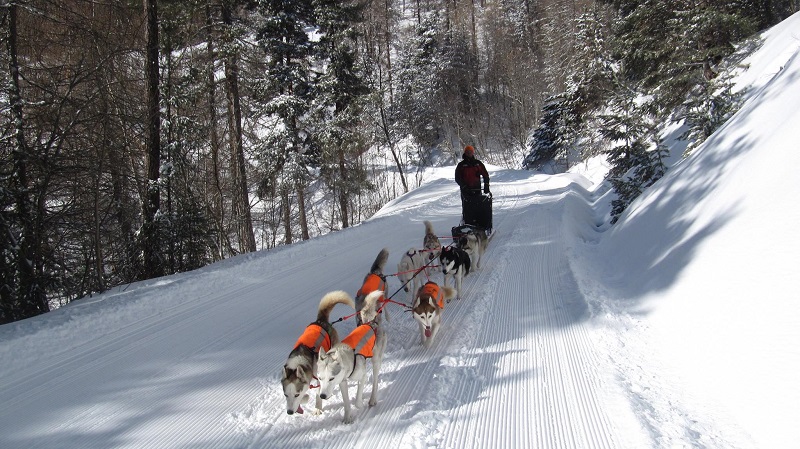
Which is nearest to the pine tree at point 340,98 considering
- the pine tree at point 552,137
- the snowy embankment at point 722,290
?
the snowy embankment at point 722,290

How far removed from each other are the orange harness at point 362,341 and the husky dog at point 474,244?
4042 millimetres

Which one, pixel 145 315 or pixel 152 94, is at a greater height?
pixel 152 94

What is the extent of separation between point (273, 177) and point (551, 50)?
34.3 metres

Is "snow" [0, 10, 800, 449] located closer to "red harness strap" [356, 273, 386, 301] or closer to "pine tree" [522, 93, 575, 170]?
"red harness strap" [356, 273, 386, 301]

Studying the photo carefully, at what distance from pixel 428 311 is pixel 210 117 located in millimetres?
13623

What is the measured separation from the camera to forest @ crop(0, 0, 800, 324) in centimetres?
788

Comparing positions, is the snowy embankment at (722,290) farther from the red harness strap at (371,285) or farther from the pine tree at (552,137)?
the pine tree at (552,137)

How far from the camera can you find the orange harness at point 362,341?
3.79 metres

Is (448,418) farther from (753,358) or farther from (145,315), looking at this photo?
(145,315)

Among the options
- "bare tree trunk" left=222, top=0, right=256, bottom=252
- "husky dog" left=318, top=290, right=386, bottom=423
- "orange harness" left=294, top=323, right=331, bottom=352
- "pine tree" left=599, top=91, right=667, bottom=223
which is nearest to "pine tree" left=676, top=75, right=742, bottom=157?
"pine tree" left=599, top=91, right=667, bottom=223

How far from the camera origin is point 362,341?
152 inches

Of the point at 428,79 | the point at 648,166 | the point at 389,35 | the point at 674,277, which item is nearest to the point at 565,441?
the point at 674,277

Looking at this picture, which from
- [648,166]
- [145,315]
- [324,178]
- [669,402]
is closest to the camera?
[669,402]

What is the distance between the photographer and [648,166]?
11312 mm
